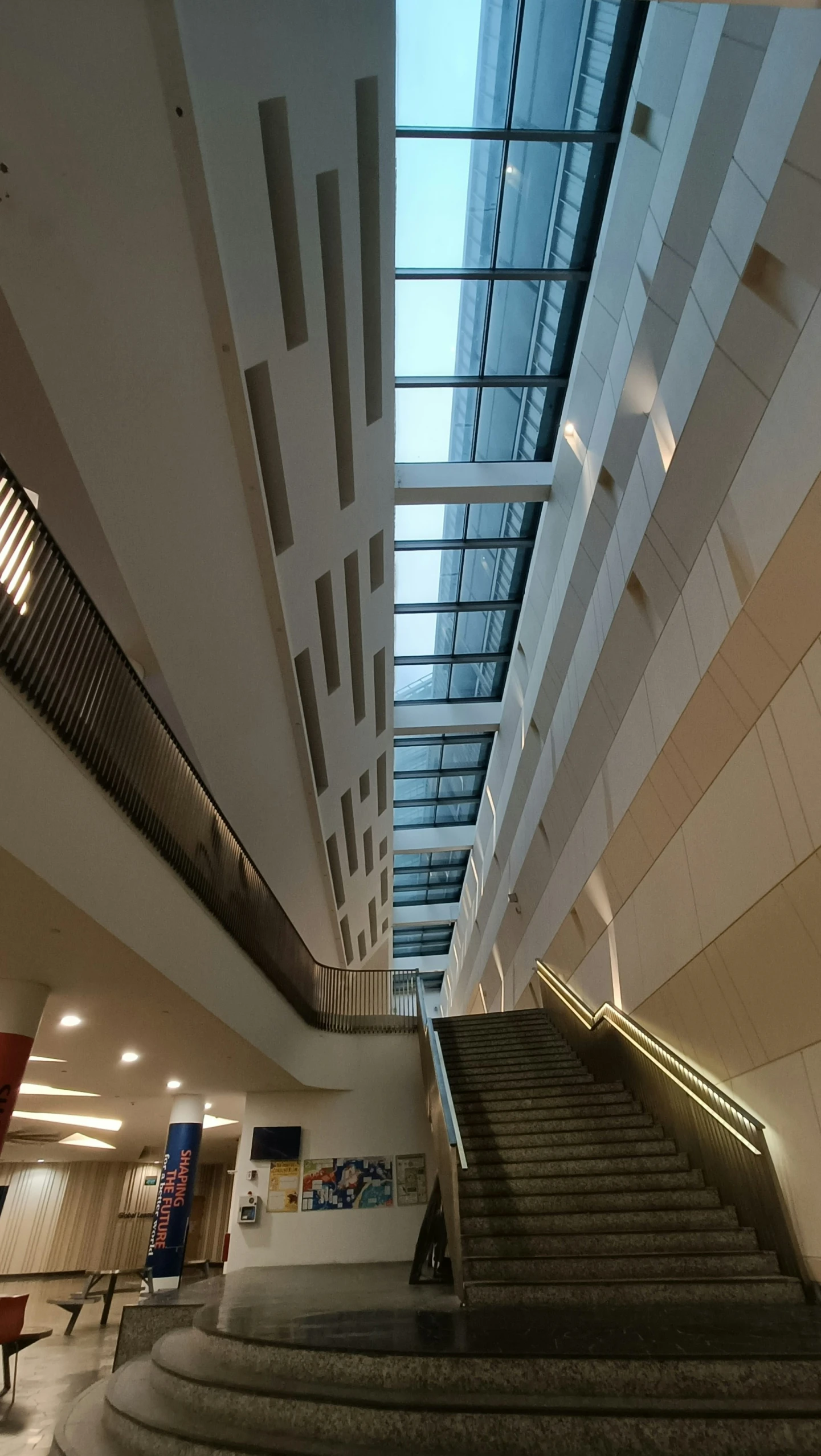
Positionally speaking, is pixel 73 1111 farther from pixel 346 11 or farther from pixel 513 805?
pixel 346 11

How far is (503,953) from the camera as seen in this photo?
17344 millimetres

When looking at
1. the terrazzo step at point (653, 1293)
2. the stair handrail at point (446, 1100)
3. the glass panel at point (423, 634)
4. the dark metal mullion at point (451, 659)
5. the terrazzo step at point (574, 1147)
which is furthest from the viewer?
the dark metal mullion at point (451, 659)

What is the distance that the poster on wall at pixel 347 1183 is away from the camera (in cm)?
1141

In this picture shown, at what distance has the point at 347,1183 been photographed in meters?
11.6

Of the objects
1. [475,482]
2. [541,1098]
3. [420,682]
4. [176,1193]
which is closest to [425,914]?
[420,682]

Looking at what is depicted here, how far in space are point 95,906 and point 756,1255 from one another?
489 cm

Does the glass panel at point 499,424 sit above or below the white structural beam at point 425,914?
above

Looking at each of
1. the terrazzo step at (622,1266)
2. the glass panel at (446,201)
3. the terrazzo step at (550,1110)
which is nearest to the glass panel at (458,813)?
the terrazzo step at (550,1110)

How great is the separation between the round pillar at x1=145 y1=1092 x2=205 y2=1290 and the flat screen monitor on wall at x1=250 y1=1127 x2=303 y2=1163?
130 cm

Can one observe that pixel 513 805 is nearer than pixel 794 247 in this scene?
No

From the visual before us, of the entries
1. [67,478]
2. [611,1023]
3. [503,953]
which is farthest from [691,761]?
[503,953]

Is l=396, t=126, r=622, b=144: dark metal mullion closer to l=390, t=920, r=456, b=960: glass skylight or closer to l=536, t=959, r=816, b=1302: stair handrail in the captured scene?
l=536, t=959, r=816, b=1302: stair handrail

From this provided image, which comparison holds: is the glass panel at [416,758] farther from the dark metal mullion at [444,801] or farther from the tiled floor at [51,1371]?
the tiled floor at [51,1371]

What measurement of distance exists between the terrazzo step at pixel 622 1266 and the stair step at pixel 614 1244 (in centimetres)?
5
